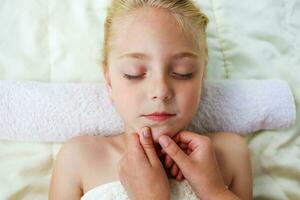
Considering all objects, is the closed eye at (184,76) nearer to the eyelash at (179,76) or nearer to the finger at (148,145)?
the eyelash at (179,76)

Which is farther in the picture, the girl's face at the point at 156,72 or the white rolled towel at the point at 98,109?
the white rolled towel at the point at 98,109

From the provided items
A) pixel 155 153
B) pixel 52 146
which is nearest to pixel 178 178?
pixel 155 153

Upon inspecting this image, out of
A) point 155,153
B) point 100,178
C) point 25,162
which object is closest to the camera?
point 155,153

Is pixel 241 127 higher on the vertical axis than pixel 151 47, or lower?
lower

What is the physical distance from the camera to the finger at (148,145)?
1.03 meters

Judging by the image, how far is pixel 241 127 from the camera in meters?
1.30

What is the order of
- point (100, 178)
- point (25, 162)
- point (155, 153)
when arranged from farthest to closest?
point (25, 162) < point (100, 178) < point (155, 153)

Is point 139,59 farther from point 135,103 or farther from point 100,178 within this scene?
point 100,178

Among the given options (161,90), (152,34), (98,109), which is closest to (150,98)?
(161,90)

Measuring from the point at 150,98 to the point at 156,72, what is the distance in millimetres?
57

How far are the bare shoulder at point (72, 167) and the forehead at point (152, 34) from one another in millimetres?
257

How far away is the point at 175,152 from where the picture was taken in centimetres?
102

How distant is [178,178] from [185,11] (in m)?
0.38

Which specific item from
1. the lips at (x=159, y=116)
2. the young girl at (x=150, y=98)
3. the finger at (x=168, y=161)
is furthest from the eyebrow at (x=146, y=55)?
the finger at (x=168, y=161)
